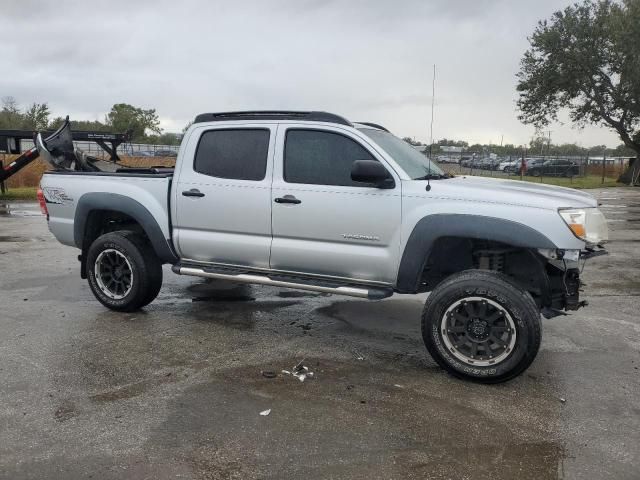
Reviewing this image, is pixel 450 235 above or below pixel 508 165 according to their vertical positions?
below

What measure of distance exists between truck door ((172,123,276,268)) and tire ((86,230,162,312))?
0.45 metres

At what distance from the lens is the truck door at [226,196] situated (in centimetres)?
513

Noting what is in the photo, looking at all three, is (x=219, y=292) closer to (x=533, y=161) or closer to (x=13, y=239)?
(x=13, y=239)

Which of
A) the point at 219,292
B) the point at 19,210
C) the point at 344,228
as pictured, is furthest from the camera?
the point at 19,210

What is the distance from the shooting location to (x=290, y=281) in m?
5.03

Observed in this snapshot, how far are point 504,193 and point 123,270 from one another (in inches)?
152

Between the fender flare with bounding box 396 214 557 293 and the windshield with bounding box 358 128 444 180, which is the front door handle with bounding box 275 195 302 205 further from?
the fender flare with bounding box 396 214 557 293

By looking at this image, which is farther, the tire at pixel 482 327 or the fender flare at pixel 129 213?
the fender flare at pixel 129 213

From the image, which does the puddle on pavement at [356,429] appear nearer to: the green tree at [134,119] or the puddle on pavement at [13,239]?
the puddle on pavement at [13,239]

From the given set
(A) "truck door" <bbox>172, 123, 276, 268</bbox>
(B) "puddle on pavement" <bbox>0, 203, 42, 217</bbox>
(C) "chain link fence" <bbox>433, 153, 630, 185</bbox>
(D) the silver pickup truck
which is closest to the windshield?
(D) the silver pickup truck

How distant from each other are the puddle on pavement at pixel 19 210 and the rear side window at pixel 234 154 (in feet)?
35.8

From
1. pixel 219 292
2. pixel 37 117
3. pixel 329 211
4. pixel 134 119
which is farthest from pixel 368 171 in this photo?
pixel 134 119

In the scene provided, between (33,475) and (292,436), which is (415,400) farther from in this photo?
(33,475)

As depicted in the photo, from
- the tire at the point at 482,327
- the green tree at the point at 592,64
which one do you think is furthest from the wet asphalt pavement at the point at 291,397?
the green tree at the point at 592,64
